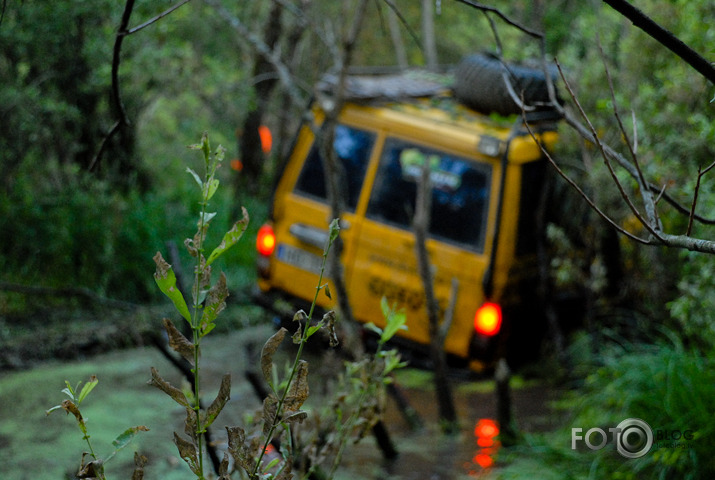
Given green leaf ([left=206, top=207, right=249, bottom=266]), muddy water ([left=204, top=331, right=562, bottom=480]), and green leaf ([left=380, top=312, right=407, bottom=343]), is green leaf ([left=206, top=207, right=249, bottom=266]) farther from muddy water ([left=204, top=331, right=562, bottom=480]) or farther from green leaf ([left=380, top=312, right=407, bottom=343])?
muddy water ([left=204, top=331, right=562, bottom=480])

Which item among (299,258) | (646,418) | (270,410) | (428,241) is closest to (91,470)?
(270,410)

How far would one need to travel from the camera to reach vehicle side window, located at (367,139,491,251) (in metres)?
5.29

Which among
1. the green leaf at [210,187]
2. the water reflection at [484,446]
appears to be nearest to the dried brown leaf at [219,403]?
the green leaf at [210,187]

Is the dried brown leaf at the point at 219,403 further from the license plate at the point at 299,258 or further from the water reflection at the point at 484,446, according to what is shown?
the license plate at the point at 299,258

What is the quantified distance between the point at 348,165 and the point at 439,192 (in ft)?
2.54

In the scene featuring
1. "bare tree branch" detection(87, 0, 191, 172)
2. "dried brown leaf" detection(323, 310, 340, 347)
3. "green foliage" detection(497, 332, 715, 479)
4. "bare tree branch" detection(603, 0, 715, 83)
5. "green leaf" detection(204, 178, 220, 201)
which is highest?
"bare tree branch" detection(603, 0, 715, 83)

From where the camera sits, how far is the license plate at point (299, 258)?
19.0 feet

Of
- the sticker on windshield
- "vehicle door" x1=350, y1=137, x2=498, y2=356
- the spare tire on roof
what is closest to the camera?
"vehicle door" x1=350, y1=137, x2=498, y2=356

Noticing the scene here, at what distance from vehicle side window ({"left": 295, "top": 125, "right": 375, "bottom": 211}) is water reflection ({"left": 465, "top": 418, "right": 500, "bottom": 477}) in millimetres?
1839

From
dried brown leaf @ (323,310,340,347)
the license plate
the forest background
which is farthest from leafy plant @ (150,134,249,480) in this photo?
the license plate

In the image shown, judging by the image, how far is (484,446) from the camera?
4.75 meters

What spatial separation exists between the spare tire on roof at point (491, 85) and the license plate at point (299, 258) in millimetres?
1725

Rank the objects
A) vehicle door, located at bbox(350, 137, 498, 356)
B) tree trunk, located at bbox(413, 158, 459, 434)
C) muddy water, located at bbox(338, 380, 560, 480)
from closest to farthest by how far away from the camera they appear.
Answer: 1. muddy water, located at bbox(338, 380, 560, 480)
2. tree trunk, located at bbox(413, 158, 459, 434)
3. vehicle door, located at bbox(350, 137, 498, 356)

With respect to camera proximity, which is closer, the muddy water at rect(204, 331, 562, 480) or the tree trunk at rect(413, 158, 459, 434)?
the muddy water at rect(204, 331, 562, 480)
